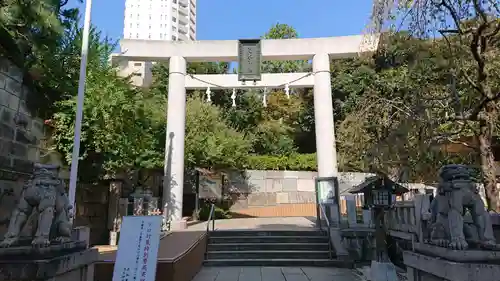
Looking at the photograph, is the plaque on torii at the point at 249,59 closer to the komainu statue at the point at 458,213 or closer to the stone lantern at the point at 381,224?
the stone lantern at the point at 381,224

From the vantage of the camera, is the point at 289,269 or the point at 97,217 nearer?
the point at 289,269

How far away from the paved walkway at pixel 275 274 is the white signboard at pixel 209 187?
19.1 ft

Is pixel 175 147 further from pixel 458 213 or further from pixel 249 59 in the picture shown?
pixel 458 213

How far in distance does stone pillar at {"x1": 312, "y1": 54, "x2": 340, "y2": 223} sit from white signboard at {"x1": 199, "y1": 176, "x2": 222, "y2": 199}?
13.6ft

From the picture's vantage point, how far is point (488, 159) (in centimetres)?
715

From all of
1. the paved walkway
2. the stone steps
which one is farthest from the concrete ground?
the paved walkway

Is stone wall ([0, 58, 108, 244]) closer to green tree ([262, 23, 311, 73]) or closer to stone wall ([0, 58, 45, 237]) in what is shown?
stone wall ([0, 58, 45, 237])

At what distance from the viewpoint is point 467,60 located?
7461 millimetres

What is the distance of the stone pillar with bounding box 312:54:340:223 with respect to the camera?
40.4 ft

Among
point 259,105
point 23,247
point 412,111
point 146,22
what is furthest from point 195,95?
point 146,22

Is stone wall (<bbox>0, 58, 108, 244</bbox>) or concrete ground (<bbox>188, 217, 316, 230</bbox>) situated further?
concrete ground (<bbox>188, 217, 316, 230</bbox>)

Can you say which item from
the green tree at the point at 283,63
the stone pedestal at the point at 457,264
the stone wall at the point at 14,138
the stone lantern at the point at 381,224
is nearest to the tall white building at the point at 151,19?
the green tree at the point at 283,63

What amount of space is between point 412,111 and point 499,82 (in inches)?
77.8

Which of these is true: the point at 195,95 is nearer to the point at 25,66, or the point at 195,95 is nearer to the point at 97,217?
the point at 97,217
